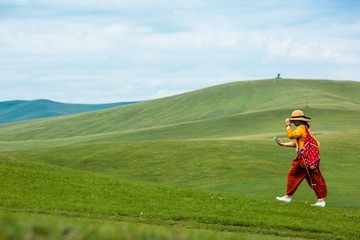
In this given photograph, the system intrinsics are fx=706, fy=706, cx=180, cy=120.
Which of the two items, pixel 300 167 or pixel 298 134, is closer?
pixel 298 134

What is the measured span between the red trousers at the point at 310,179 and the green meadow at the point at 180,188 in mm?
683

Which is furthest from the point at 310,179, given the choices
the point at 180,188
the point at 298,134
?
the point at 180,188

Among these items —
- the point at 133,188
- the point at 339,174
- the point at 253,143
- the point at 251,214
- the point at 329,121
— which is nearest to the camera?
the point at 251,214

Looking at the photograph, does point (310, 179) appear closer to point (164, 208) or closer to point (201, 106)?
point (164, 208)

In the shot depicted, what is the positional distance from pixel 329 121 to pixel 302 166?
80533mm

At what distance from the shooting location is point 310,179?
23.0 meters

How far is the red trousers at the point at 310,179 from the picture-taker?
22819 millimetres

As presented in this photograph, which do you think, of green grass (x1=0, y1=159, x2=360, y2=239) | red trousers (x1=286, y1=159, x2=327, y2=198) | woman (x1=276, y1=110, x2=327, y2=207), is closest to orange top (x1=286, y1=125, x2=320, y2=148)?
woman (x1=276, y1=110, x2=327, y2=207)

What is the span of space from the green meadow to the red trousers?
0.68 meters

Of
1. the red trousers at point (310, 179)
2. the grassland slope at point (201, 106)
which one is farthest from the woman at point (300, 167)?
the grassland slope at point (201, 106)

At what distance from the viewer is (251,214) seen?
20.6m

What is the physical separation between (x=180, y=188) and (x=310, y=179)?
16.5 feet

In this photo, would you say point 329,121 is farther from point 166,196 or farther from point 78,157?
point 166,196

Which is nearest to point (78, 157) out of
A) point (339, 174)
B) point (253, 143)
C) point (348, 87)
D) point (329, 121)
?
point (253, 143)
